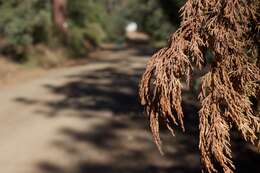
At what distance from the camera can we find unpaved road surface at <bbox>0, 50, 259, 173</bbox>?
9.98 m

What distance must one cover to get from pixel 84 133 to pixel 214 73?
766 cm

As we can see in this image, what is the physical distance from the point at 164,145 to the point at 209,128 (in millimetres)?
6434

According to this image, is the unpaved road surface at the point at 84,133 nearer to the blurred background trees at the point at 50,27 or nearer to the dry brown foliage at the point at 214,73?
the dry brown foliage at the point at 214,73

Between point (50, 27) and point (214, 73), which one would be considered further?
point (50, 27)

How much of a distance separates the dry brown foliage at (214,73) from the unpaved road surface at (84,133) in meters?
4.83

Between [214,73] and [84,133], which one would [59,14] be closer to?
[84,133]

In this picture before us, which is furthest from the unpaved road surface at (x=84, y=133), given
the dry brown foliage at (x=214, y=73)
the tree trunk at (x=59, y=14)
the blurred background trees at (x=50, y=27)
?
the tree trunk at (x=59, y=14)

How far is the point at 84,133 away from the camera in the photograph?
12031 mm

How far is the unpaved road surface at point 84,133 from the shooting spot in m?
9.98

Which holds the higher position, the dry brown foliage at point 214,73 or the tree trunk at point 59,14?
the tree trunk at point 59,14

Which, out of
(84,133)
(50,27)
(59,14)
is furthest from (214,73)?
(59,14)

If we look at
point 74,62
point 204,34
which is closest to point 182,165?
point 204,34

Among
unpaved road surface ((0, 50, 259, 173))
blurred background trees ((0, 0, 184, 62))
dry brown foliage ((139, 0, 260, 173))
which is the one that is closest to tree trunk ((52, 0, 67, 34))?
blurred background trees ((0, 0, 184, 62))

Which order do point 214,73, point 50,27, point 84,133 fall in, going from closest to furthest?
point 214,73
point 84,133
point 50,27
